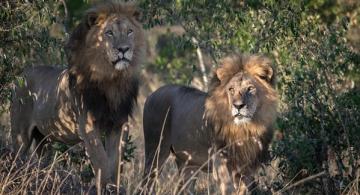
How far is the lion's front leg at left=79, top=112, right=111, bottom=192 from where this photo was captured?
298 inches

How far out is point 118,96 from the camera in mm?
7898

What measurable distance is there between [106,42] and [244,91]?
1262 mm

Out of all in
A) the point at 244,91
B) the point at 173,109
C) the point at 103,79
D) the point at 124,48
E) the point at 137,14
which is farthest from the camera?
the point at 173,109

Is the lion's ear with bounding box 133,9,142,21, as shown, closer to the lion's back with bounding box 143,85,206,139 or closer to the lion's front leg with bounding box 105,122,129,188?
the lion's back with bounding box 143,85,206,139

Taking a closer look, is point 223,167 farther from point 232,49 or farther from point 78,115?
point 232,49

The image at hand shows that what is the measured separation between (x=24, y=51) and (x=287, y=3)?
2.68 metres

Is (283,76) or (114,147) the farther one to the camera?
(283,76)

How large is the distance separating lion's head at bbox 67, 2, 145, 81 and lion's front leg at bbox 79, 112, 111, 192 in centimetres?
37

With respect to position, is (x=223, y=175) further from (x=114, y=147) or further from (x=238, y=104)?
(x=114, y=147)

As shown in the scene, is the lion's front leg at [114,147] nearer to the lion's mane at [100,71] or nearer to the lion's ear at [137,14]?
the lion's mane at [100,71]

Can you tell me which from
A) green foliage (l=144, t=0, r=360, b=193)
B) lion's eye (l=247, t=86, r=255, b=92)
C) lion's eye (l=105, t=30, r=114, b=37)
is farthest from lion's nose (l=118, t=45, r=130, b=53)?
green foliage (l=144, t=0, r=360, b=193)

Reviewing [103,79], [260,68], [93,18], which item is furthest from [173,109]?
[260,68]

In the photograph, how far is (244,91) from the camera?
7188 mm

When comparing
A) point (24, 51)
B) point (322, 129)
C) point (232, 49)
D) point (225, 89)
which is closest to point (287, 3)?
point (232, 49)
